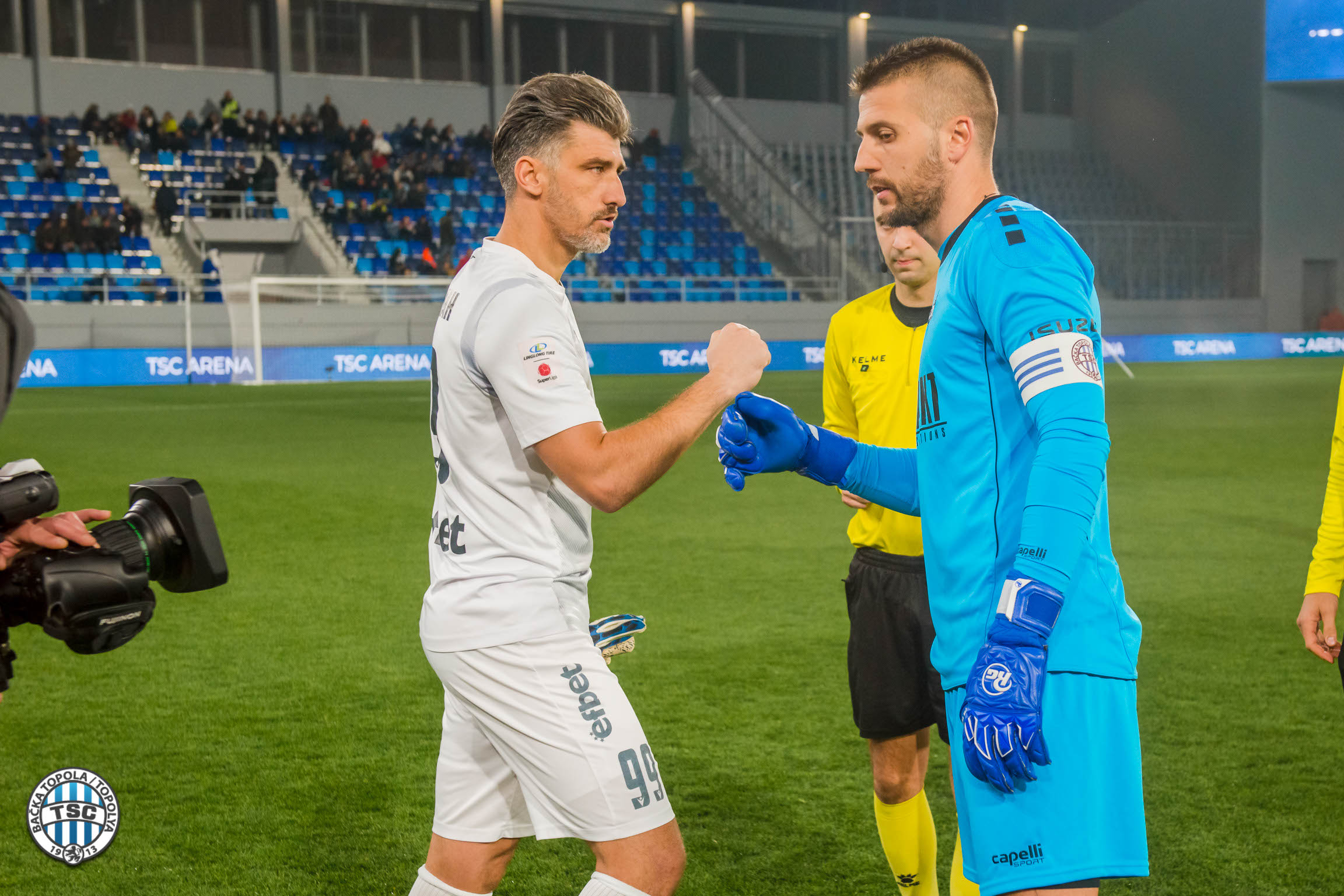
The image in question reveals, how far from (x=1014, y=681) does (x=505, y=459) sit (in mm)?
1027

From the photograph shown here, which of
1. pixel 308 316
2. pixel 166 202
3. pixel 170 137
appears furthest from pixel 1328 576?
pixel 170 137

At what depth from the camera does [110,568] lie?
189cm

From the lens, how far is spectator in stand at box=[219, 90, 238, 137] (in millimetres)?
29281

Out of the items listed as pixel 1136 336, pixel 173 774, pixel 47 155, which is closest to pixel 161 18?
pixel 47 155

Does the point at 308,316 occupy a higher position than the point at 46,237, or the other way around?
the point at 46,237

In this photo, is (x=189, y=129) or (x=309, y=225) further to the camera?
(x=189, y=129)

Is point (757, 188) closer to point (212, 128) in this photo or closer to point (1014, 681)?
point (212, 128)

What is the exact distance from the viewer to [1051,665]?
207 cm

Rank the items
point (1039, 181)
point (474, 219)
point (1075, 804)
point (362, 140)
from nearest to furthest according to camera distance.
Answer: point (1075, 804), point (362, 140), point (474, 219), point (1039, 181)

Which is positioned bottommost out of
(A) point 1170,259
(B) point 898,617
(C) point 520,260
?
(B) point 898,617

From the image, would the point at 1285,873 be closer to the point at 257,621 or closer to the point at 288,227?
the point at 257,621

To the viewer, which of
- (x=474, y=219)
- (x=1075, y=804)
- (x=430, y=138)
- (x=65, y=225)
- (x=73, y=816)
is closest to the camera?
(x=1075, y=804)

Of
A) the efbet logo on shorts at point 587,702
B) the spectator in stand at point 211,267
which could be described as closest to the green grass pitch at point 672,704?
the efbet logo on shorts at point 587,702

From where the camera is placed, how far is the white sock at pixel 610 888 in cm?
230
